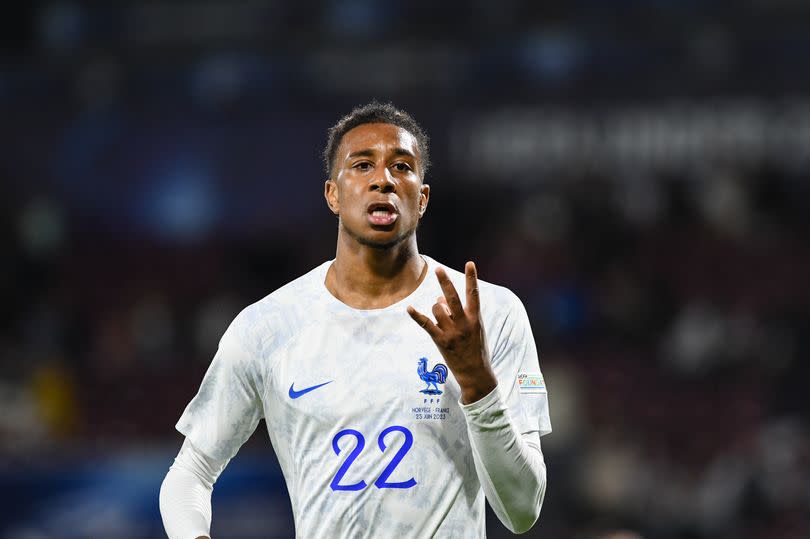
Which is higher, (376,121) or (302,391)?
(376,121)

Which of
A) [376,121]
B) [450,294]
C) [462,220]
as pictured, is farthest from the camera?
[462,220]

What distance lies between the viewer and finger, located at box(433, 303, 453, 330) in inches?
122

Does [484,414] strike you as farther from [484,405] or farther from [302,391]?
[302,391]

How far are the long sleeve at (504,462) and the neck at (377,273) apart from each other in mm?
549

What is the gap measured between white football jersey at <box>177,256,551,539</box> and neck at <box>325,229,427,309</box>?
0.13 feet

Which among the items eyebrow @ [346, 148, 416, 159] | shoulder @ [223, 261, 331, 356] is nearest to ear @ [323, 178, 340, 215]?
eyebrow @ [346, 148, 416, 159]

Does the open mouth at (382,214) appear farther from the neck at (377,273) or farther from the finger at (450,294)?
the finger at (450,294)

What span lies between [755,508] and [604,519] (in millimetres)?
1409

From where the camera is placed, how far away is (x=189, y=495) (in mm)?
3590

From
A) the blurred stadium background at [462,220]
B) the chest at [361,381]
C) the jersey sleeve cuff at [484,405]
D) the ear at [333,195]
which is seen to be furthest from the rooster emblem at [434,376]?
the blurred stadium background at [462,220]

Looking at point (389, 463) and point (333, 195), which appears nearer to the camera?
point (389, 463)

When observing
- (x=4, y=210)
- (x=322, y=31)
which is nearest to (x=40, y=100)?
(x=4, y=210)

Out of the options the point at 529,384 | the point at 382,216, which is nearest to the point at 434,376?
the point at 529,384

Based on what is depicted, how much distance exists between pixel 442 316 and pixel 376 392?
0.46 metres
